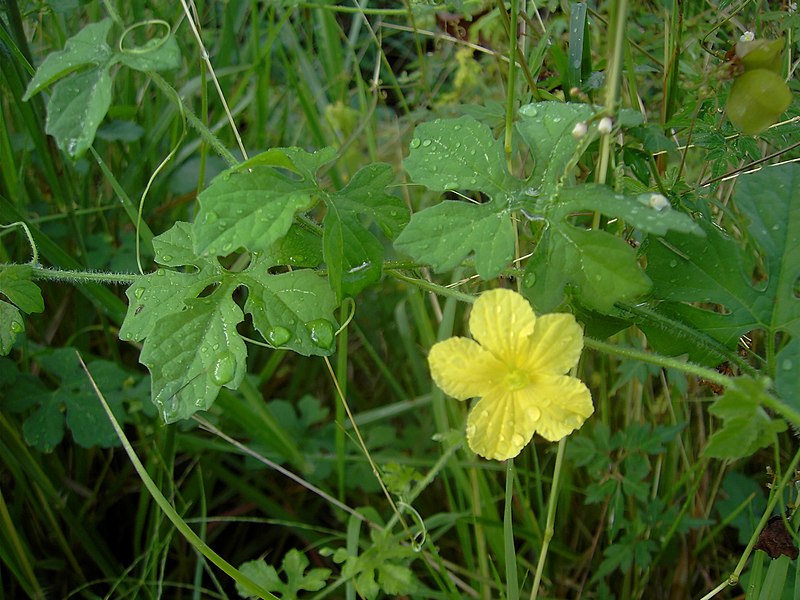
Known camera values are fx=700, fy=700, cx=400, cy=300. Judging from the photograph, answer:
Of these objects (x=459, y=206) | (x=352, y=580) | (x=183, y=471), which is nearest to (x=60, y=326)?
(x=183, y=471)

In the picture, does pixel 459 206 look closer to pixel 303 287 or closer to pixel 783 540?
pixel 303 287

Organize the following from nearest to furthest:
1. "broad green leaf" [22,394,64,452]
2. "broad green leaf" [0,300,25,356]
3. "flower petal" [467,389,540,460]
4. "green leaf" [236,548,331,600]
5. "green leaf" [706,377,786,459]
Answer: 1. "green leaf" [706,377,786,459]
2. "flower petal" [467,389,540,460]
3. "broad green leaf" [0,300,25,356]
4. "green leaf" [236,548,331,600]
5. "broad green leaf" [22,394,64,452]

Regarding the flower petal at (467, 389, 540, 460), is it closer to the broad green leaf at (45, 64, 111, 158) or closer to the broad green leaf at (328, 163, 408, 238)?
the broad green leaf at (328, 163, 408, 238)

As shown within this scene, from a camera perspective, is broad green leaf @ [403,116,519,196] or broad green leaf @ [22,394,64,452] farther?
broad green leaf @ [22,394,64,452]

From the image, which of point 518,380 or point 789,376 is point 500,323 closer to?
point 518,380

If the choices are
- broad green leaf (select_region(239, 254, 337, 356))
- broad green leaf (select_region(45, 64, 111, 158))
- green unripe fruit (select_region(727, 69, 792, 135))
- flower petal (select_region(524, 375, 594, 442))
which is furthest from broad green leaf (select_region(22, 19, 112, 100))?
green unripe fruit (select_region(727, 69, 792, 135))

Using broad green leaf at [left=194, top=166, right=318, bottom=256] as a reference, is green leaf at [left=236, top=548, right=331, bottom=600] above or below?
below
